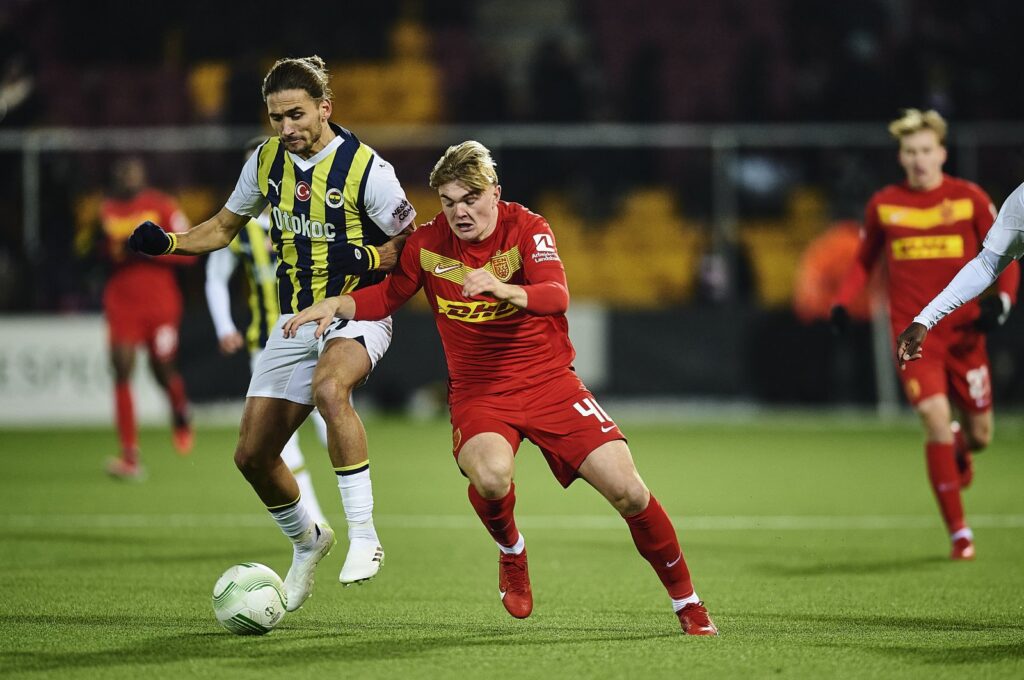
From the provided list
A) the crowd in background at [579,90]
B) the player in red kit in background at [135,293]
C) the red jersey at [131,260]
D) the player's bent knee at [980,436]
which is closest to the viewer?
the player's bent knee at [980,436]

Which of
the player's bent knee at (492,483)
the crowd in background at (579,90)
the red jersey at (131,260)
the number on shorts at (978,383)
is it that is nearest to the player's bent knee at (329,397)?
the player's bent knee at (492,483)

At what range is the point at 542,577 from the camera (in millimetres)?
7285

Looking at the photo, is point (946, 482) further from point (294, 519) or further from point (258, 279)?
point (258, 279)

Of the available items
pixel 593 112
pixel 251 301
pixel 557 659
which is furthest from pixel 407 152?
pixel 557 659

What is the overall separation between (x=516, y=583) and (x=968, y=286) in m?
2.14

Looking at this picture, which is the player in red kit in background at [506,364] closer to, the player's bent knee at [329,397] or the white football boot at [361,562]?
the player's bent knee at [329,397]

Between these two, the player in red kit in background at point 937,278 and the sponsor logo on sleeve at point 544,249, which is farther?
the player in red kit in background at point 937,278

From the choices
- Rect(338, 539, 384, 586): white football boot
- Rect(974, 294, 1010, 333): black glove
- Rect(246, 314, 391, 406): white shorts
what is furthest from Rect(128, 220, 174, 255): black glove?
Rect(974, 294, 1010, 333): black glove

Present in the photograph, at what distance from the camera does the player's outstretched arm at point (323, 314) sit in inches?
221

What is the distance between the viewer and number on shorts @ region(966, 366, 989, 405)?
8203 mm

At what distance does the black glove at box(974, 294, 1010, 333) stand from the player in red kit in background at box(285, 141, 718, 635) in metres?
2.85

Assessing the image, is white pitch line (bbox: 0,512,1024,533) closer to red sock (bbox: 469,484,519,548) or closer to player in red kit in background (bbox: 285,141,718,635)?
red sock (bbox: 469,484,519,548)

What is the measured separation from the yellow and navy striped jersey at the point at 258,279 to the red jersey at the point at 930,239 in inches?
124

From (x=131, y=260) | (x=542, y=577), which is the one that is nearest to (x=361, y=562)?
(x=542, y=577)
